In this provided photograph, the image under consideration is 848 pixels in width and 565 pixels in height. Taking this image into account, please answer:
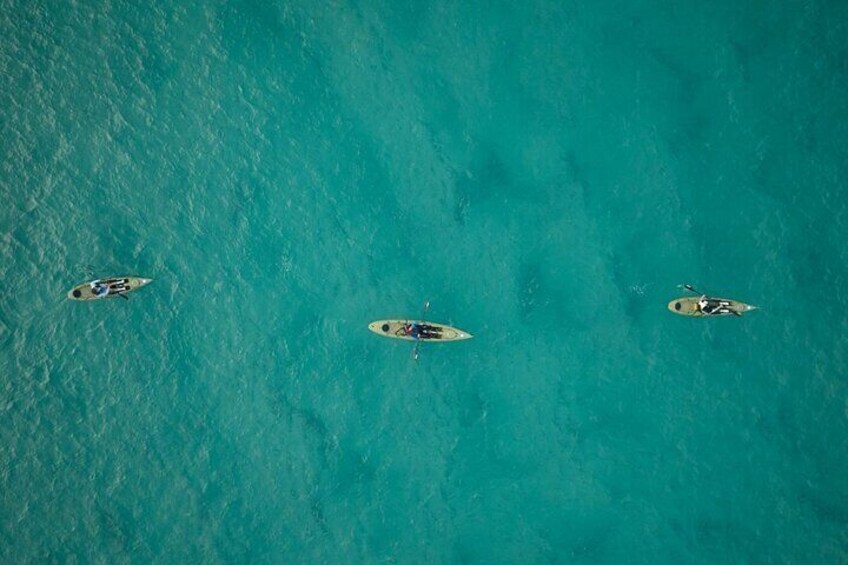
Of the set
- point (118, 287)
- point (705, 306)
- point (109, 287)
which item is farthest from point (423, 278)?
point (109, 287)

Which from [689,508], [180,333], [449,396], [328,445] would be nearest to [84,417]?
[180,333]

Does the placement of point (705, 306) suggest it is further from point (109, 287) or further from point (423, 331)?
point (109, 287)

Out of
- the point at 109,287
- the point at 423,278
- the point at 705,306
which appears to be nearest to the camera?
the point at 705,306

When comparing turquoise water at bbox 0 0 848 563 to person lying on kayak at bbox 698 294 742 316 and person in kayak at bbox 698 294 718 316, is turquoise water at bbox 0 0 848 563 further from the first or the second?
person in kayak at bbox 698 294 718 316

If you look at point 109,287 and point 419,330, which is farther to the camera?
point 109,287

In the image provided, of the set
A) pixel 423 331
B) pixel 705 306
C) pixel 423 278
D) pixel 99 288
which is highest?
pixel 423 278

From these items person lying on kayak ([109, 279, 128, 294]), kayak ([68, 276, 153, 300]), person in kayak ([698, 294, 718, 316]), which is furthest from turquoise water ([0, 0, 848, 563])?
person in kayak ([698, 294, 718, 316])

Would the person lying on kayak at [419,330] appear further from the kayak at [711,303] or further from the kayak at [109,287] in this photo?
the kayak at [109,287]
